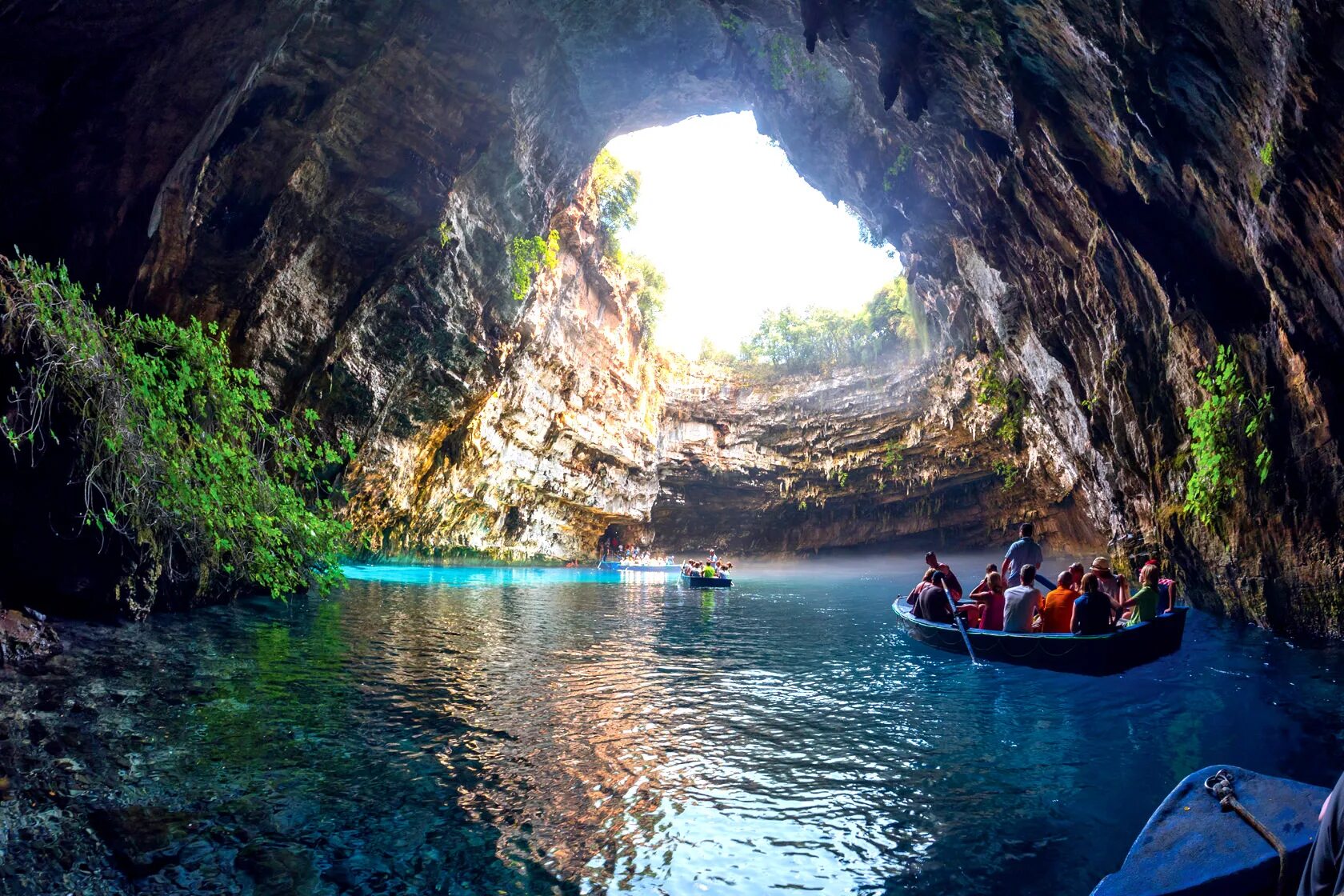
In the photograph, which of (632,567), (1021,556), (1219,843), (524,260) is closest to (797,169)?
(524,260)

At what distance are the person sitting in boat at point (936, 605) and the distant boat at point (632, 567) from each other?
2245 centimetres

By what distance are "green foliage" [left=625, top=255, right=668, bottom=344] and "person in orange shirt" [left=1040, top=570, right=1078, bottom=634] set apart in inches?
869

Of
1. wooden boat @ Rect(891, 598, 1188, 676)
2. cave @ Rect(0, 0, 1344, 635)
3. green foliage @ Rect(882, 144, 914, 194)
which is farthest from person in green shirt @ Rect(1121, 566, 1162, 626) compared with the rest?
green foliage @ Rect(882, 144, 914, 194)

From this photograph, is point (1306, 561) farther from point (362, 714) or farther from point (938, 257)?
point (362, 714)

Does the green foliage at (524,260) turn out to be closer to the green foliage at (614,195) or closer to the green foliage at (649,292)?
the green foliage at (614,195)

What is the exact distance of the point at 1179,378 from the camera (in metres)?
10.1

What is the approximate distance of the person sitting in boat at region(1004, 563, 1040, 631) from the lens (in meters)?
7.75

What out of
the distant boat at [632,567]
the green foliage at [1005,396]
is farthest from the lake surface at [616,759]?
the distant boat at [632,567]

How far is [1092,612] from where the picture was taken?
7.30m

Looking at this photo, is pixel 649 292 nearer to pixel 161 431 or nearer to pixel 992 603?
pixel 992 603

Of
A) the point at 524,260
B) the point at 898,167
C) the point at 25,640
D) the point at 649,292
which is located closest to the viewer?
the point at 25,640

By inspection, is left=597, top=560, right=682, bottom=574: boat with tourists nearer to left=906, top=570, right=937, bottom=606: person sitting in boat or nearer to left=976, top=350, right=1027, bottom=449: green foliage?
left=976, top=350, right=1027, bottom=449: green foliage

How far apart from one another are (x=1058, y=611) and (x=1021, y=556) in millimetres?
1997

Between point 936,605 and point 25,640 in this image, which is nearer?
point 25,640
